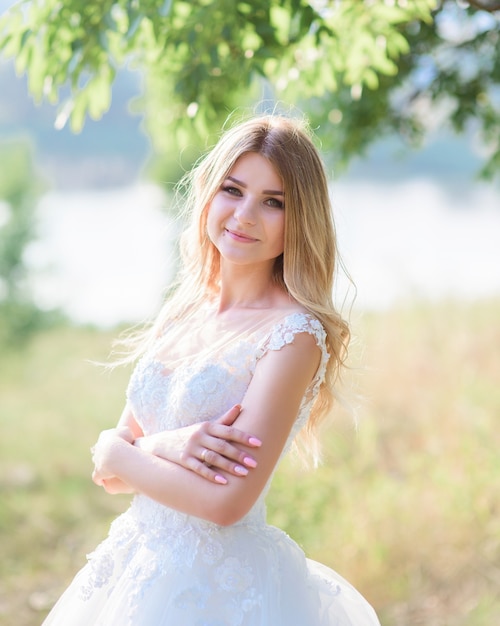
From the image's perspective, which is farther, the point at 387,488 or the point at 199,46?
the point at 387,488

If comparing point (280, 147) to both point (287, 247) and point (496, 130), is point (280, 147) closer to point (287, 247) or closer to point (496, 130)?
point (287, 247)

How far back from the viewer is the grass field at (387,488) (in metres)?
4.78

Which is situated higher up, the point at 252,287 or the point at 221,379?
the point at 252,287

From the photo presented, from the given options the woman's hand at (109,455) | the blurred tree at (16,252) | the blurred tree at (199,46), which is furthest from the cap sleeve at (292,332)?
the blurred tree at (16,252)

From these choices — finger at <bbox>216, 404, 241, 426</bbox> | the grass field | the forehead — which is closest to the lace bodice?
finger at <bbox>216, 404, 241, 426</bbox>

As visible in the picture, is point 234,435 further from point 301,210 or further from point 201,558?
point 301,210

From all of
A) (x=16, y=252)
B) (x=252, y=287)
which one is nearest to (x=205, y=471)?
(x=252, y=287)

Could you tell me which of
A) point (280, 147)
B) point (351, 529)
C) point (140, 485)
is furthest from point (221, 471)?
point (351, 529)

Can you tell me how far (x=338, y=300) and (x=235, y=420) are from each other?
4.76 ft

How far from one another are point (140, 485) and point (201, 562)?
23 centimetres

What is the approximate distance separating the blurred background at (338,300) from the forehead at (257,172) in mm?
422

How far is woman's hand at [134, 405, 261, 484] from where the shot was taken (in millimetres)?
1821

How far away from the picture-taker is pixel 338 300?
3262 mm

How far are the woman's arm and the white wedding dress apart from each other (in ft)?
0.18
